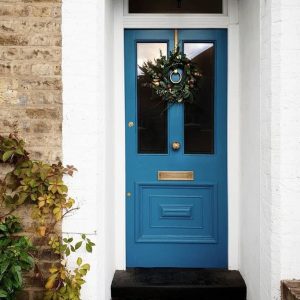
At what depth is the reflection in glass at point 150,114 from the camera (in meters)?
3.83

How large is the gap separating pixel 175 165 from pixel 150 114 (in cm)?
55

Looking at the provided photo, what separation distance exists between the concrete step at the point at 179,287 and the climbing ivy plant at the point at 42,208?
67 centimetres

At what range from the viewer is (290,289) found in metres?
2.72

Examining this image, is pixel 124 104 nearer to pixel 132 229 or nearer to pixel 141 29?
pixel 141 29

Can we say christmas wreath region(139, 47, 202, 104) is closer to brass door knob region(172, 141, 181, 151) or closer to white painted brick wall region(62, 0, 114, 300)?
brass door knob region(172, 141, 181, 151)

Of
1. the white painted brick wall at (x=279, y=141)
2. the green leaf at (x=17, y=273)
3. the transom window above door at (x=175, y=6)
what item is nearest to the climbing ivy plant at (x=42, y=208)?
the green leaf at (x=17, y=273)

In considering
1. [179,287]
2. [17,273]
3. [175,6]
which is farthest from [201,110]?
[17,273]

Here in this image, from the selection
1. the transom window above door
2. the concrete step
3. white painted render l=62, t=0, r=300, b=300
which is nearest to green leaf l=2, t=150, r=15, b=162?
white painted render l=62, t=0, r=300, b=300

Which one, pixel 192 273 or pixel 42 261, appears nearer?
pixel 42 261

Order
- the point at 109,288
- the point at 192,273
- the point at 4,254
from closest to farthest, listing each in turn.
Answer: the point at 4,254
the point at 109,288
the point at 192,273

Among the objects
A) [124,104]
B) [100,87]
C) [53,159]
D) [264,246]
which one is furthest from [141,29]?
[264,246]

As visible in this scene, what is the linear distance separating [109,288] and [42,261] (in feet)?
2.39

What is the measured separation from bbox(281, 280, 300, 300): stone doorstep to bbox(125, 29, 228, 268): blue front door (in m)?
0.99

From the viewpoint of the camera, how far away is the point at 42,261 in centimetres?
298
